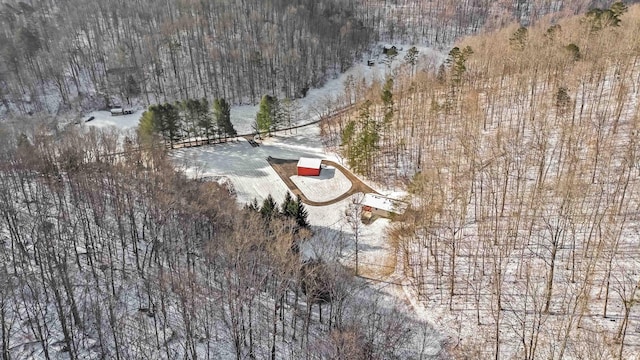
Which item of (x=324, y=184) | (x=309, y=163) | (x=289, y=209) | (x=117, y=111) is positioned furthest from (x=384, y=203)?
(x=117, y=111)

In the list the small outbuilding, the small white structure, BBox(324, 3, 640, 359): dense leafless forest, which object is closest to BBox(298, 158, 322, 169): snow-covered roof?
BBox(324, 3, 640, 359): dense leafless forest

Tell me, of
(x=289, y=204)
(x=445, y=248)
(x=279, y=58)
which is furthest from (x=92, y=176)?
(x=279, y=58)

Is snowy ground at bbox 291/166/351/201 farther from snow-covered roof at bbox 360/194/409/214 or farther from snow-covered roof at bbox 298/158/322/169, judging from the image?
snow-covered roof at bbox 360/194/409/214

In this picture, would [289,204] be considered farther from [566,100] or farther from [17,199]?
[566,100]

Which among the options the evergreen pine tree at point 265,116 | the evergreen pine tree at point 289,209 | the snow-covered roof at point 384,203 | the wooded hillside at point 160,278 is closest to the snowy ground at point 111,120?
the evergreen pine tree at point 265,116

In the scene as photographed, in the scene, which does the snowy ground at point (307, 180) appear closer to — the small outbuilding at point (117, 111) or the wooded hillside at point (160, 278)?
the small outbuilding at point (117, 111)

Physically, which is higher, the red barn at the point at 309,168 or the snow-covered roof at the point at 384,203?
the red barn at the point at 309,168
